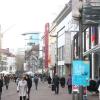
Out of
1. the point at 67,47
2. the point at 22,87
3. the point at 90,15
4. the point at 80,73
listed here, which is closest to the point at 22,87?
the point at 22,87

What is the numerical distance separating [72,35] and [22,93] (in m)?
42.7

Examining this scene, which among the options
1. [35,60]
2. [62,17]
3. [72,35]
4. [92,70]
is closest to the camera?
[92,70]

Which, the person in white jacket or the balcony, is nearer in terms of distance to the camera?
the balcony

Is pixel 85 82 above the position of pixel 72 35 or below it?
below

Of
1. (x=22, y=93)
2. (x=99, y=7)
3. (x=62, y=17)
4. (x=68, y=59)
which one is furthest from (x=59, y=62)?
(x=99, y=7)

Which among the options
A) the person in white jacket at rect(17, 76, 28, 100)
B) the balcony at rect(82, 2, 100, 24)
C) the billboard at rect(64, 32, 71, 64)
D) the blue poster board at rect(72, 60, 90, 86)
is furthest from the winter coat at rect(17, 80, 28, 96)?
the billboard at rect(64, 32, 71, 64)

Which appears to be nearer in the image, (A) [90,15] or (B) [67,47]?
(A) [90,15]

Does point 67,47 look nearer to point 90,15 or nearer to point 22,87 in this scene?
point 22,87

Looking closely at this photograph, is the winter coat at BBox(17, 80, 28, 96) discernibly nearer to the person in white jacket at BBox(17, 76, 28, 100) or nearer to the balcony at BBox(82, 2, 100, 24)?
the person in white jacket at BBox(17, 76, 28, 100)

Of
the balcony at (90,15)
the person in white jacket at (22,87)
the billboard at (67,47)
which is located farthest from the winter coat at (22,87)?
the billboard at (67,47)

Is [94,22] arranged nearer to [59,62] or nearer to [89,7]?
[89,7]

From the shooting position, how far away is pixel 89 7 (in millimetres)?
14250

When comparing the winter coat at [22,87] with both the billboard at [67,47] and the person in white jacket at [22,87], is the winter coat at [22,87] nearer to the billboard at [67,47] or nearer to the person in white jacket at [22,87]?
the person in white jacket at [22,87]

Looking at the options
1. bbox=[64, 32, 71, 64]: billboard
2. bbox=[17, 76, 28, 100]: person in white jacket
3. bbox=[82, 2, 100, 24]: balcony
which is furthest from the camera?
bbox=[64, 32, 71, 64]: billboard
